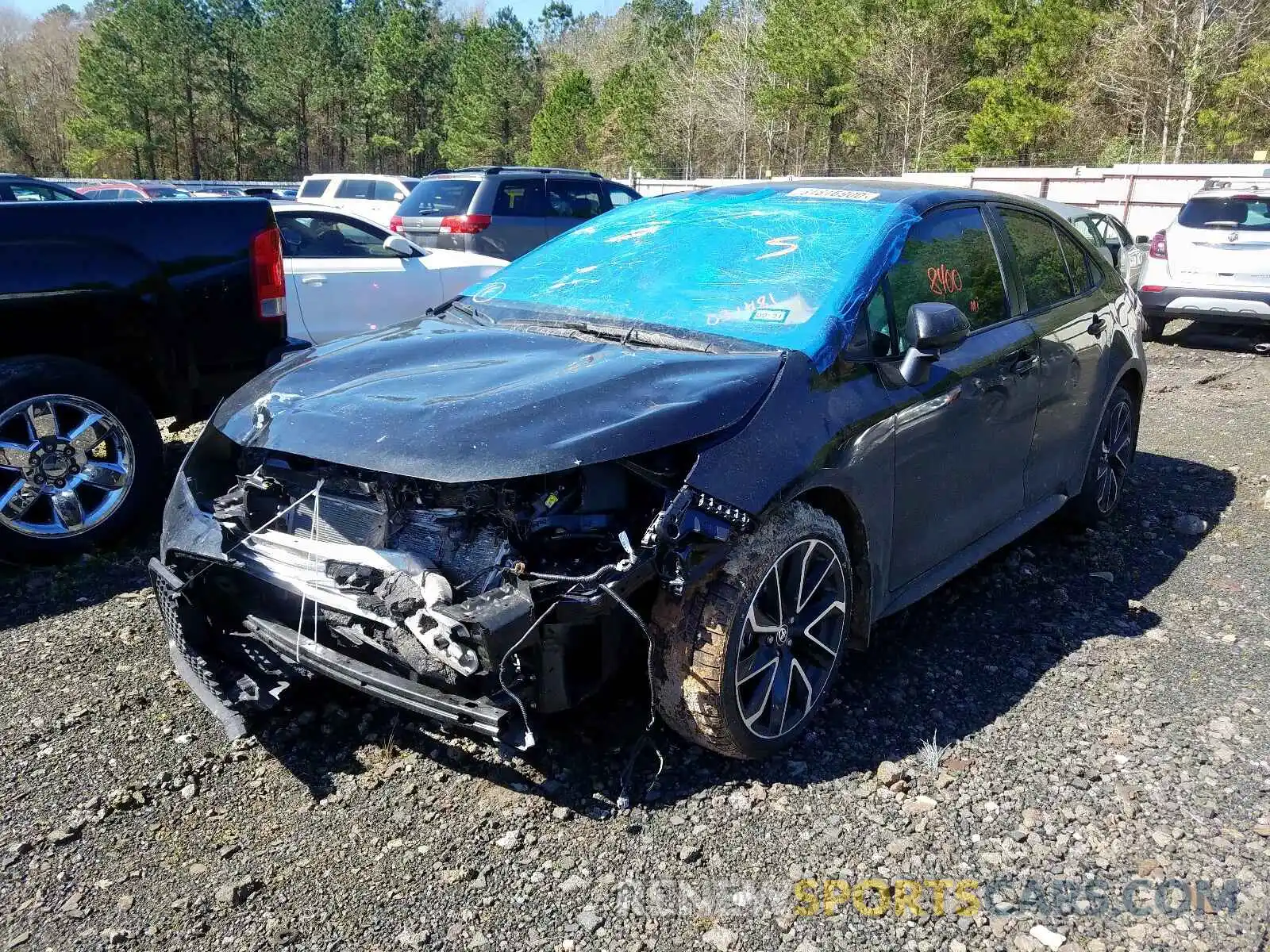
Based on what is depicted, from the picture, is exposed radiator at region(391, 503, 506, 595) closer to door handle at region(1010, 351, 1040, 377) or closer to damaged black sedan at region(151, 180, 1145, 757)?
damaged black sedan at region(151, 180, 1145, 757)

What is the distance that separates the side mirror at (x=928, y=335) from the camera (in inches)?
123

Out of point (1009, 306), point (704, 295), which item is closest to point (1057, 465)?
point (1009, 306)

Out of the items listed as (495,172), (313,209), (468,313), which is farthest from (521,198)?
(468,313)

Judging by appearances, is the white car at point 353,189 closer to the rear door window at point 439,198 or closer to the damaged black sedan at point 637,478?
the rear door window at point 439,198

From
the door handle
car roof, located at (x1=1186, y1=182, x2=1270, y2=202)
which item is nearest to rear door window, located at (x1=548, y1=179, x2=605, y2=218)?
car roof, located at (x1=1186, y1=182, x2=1270, y2=202)

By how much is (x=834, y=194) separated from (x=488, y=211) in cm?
914

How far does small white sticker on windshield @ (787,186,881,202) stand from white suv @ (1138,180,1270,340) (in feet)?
26.9

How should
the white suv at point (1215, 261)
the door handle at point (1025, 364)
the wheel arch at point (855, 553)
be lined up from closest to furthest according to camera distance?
the wheel arch at point (855, 553), the door handle at point (1025, 364), the white suv at point (1215, 261)

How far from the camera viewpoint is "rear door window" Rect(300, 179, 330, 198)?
20.8 metres

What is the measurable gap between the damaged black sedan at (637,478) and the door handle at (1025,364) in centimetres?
2

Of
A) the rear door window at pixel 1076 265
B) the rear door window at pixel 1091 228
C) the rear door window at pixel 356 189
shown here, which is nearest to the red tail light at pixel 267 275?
the rear door window at pixel 1076 265

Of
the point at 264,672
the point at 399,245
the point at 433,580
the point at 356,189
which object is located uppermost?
the point at 356,189

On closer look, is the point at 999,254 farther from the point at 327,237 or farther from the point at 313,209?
the point at 313,209

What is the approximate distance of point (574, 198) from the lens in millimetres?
→ 13656
